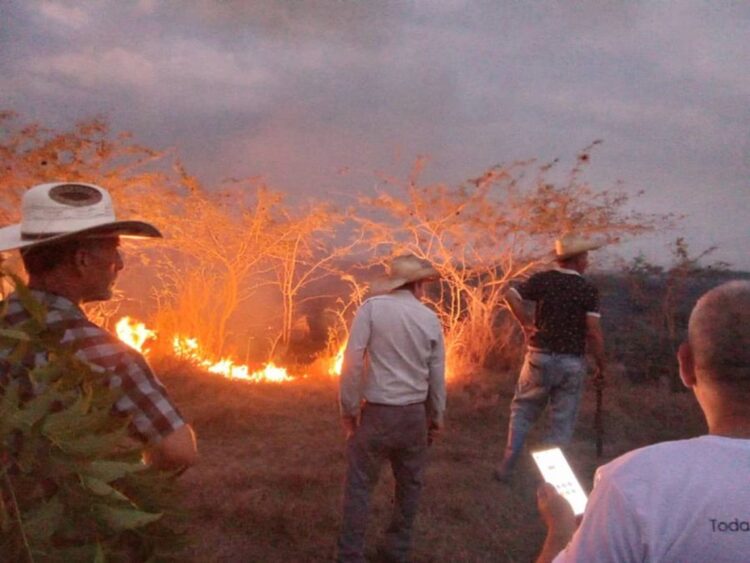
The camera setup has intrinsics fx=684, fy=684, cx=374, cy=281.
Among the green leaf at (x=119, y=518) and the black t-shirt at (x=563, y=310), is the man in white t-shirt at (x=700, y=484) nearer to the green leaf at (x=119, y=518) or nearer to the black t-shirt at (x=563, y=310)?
the green leaf at (x=119, y=518)

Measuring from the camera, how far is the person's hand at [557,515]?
1705mm

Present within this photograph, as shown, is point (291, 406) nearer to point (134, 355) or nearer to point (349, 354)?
point (349, 354)

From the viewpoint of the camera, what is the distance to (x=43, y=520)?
0.90 m

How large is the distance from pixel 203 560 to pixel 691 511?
391 cm

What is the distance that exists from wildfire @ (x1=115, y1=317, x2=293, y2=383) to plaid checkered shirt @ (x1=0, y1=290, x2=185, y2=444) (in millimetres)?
8465

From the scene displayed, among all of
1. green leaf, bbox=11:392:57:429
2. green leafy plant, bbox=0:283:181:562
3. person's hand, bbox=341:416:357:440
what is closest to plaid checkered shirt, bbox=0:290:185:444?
green leafy plant, bbox=0:283:181:562

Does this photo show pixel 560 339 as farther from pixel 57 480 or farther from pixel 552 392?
pixel 57 480

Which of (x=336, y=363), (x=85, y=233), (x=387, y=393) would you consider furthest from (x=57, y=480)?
(x=336, y=363)

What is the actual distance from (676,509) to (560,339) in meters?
4.27

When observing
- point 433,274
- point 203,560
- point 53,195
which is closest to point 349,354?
point 433,274

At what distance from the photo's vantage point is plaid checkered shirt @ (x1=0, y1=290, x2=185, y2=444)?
1717 millimetres

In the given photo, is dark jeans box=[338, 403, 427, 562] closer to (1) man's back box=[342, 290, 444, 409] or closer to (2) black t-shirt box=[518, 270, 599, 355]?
(1) man's back box=[342, 290, 444, 409]

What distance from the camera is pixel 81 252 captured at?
6.30ft

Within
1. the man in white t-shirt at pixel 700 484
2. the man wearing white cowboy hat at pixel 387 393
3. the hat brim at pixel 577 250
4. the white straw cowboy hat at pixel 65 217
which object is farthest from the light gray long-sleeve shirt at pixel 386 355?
the man in white t-shirt at pixel 700 484
